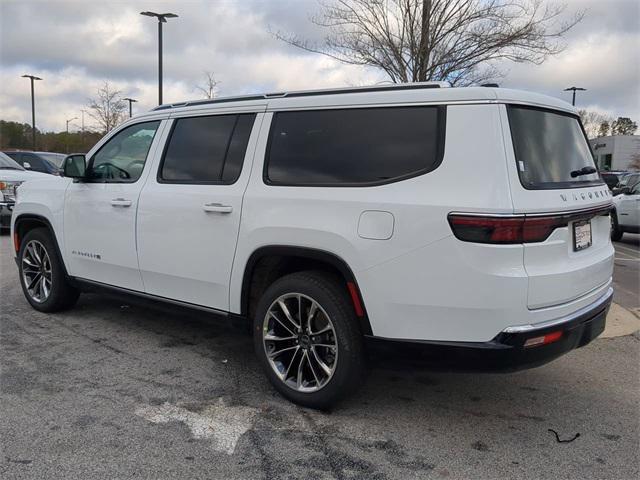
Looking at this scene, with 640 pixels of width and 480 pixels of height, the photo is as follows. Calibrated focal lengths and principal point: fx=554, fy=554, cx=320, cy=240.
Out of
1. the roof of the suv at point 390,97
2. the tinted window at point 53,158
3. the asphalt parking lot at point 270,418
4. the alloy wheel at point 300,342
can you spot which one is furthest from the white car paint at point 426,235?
the tinted window at point 53,158

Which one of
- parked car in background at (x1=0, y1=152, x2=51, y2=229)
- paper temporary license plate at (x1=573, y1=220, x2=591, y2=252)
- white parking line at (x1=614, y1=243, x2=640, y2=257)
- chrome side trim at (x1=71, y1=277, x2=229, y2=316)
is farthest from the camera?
white parking line at (x1=614, y1=243, x2=640, y2=257)

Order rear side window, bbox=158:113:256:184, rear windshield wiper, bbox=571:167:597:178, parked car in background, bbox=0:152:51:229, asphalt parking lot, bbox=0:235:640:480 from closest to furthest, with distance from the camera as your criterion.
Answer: asphalt parking lot, bbox=0:235:640:480 < rear windshield wiper, bbox=571:167:597:178 < rear side window, bbox=158:113:256:184 < parked car in background, bbox=0:152:51:229

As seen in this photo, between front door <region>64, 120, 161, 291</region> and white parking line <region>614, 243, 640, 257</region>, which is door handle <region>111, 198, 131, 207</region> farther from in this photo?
white parking line <region>614, 243, 640, 257</region>

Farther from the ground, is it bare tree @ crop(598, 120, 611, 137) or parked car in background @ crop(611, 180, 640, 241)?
bare tree @ crop(598, 120, 611, 137)

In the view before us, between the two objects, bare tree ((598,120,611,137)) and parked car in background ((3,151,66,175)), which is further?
bare tree ((598,120,611,137))

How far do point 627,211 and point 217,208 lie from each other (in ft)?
38.1

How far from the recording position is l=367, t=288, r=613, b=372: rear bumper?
2760mm

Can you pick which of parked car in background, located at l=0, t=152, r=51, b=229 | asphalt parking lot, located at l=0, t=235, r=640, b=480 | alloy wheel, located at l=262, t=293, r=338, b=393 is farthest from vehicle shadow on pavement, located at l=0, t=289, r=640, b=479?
parked car in background, located at l=0, t=152, r=51, b=229

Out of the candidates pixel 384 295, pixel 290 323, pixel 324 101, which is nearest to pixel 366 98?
pixel 324 101

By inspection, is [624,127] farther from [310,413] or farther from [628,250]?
[310,413]

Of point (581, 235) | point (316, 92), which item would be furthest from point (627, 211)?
point (316, 92)

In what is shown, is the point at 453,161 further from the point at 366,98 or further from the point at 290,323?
the point at 290,323

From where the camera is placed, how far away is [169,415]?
10.9ft

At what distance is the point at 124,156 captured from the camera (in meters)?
4.65
